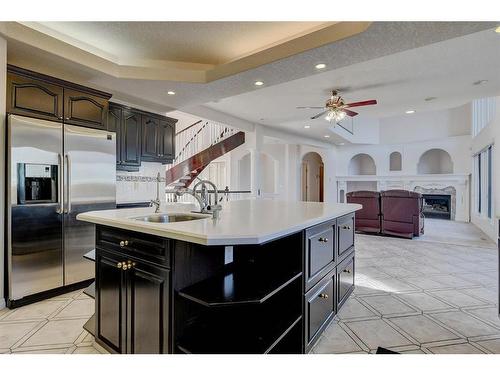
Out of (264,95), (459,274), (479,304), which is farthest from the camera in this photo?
(264,95)

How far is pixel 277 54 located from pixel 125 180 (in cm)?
289

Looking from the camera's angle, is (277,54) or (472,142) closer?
(277,54)

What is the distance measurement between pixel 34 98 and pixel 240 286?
275cm

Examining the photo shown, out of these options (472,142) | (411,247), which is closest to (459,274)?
(411,247)

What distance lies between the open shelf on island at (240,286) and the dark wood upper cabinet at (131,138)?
9.10 feet

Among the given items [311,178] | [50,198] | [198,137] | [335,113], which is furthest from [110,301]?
[311,178]

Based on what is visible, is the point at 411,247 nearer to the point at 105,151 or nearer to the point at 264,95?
the point at 264,95

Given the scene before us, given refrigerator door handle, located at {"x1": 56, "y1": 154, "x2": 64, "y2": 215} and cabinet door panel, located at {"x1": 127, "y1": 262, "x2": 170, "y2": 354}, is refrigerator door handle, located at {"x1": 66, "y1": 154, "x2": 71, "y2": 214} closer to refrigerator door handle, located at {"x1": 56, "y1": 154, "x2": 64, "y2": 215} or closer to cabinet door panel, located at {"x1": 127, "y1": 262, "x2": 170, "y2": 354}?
refrigerator door handle, located at {"x1": 56, "y1": 154, "x2": 64, "y2": 215}

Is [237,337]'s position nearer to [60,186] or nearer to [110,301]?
[110,301]

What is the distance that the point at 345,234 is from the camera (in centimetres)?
258

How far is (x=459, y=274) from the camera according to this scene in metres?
3.51

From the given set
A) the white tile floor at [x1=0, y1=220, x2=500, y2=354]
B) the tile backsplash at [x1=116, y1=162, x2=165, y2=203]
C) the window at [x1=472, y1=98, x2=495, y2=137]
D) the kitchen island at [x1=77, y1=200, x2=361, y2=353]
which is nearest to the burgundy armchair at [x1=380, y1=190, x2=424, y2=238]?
the white tile floor at [x1=0, y1=220, x2=500, y2=354]

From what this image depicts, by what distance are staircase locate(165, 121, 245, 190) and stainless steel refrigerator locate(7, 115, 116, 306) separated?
172 inches

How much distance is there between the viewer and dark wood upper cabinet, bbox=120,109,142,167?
382 cm
